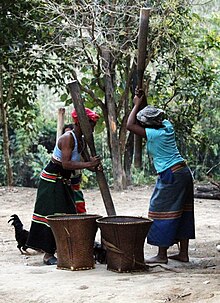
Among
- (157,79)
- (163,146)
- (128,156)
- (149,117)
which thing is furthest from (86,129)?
(157,79)

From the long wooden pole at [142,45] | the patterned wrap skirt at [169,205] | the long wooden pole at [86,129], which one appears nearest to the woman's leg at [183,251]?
the patterned wrap skirt at [169,205]

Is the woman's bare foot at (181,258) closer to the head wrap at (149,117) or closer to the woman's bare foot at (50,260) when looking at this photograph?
the woman's bare foot at (50,260)

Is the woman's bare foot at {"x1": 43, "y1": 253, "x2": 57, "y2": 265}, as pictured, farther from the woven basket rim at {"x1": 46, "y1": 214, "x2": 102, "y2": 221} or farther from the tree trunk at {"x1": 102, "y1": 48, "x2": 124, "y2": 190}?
the tree trunk at {"x1": 102, "y1": 48, "x2": 124, "y2": 190}

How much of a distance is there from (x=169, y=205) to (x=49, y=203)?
1.19 meters

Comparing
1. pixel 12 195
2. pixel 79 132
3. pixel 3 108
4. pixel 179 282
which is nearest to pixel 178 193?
pixel 79 132

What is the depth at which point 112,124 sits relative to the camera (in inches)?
483

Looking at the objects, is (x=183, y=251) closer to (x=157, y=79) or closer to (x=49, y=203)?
(x=49, y=203)

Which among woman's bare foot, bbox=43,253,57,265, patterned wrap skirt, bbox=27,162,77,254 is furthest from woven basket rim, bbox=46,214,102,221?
woman's bare foot, bbox=43,253,57,265

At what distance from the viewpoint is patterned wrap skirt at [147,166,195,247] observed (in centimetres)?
574

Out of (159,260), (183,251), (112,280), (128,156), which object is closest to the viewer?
(112,280)

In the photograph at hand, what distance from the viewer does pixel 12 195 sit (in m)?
11.8

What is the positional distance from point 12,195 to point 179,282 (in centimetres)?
790

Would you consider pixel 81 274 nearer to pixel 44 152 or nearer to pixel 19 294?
pixel 19 294

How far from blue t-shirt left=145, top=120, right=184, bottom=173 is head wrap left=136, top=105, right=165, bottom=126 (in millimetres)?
67
